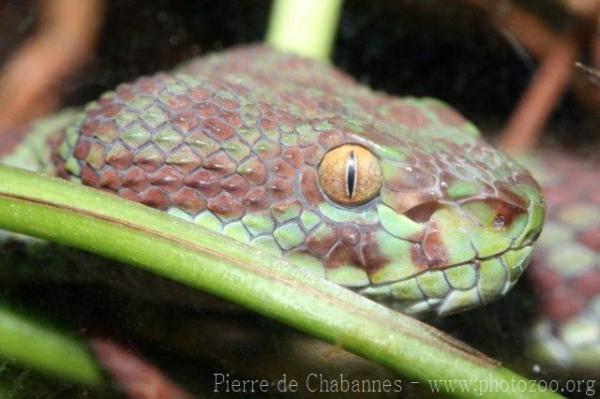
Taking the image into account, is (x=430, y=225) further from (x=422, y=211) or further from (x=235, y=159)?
(x=235, y=159)

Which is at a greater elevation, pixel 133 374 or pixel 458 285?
pixel 458 285

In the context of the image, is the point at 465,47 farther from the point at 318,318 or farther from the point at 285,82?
the point at 318,318

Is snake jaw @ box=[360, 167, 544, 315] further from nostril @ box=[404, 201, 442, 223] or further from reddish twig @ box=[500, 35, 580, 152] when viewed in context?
reddish twig @ box=[500, 35, 580, 152]

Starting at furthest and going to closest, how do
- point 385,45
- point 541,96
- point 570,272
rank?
1. point 385,45
2. point 541,96
3. point 570,272

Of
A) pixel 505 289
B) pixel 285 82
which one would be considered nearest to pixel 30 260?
pixel 285 82

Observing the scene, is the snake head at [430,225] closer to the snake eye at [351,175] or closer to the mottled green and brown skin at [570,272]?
the snake eye at [351,175]

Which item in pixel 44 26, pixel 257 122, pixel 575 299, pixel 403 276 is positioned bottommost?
pixel 575 299

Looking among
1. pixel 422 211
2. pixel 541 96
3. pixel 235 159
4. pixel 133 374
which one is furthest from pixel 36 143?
pixel 541 96

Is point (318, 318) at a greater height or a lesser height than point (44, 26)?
greater
